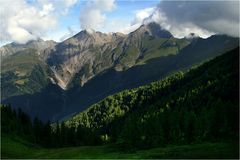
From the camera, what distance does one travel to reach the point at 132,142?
104625 mm

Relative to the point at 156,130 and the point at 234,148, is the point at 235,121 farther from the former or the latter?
the point at 234,148

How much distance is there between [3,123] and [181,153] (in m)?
92.4

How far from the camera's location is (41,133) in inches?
6767

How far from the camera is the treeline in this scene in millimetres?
156100

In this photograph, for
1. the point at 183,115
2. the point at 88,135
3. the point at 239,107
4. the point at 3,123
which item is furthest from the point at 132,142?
the point at 88,135

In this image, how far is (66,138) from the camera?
568 feet

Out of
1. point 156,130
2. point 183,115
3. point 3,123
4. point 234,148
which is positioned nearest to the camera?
point 234,148

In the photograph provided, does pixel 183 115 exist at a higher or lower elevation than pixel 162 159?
higher

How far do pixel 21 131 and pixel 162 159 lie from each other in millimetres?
98405

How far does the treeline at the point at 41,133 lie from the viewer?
15610 cm

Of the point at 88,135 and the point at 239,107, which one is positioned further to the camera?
the point at 88,135

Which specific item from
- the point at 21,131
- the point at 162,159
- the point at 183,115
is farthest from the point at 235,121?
the point at 21,131

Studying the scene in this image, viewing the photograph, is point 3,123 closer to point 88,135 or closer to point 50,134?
point 50,134

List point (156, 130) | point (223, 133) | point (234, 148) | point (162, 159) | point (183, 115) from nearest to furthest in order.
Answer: point (162, 159), point (234, 148), point (223, 133), point (156, 130), point (183, 115)
